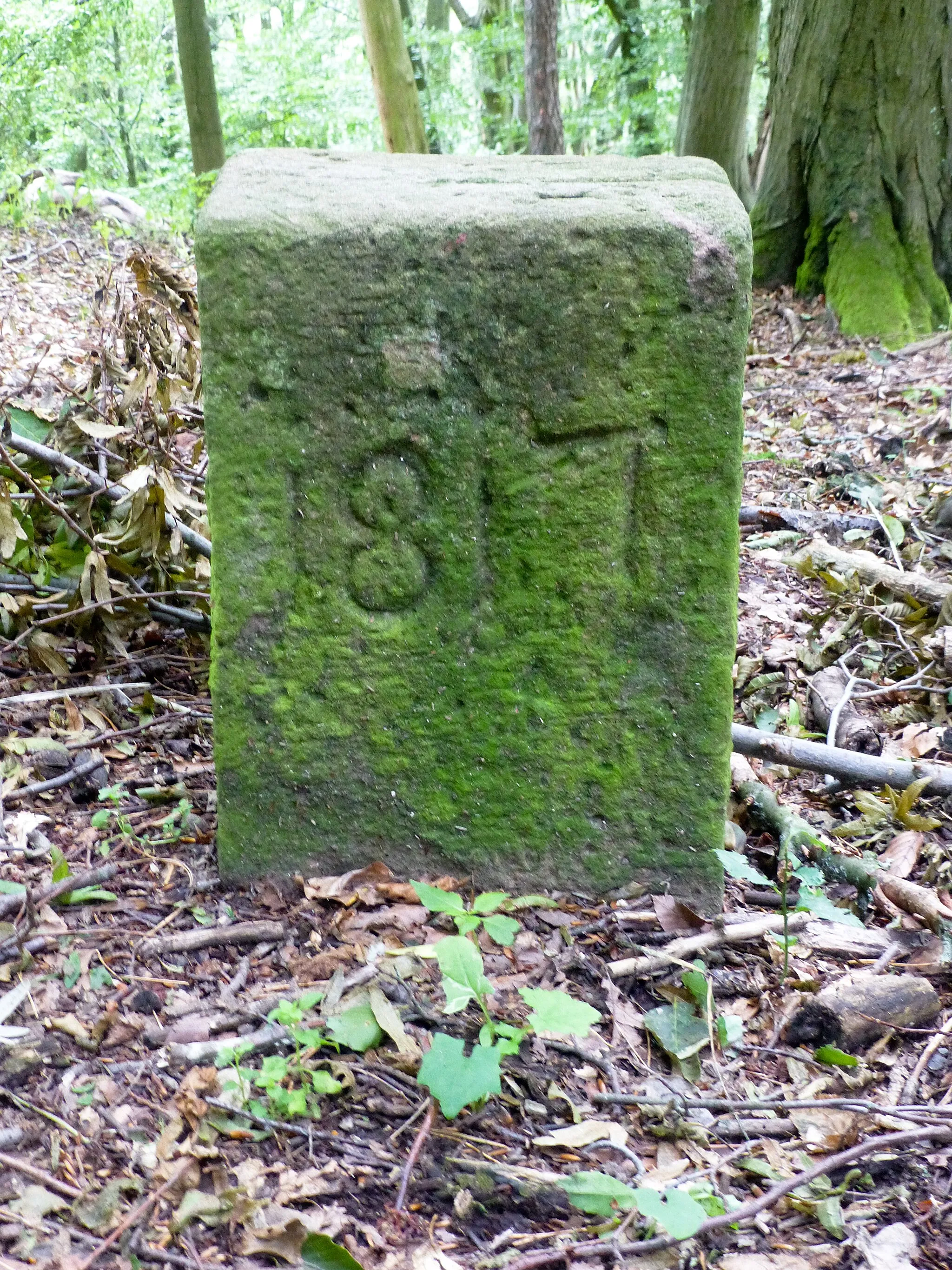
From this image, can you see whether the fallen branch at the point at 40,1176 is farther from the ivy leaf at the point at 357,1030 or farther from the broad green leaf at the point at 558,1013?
the broad green leaf at the point at 558,1013

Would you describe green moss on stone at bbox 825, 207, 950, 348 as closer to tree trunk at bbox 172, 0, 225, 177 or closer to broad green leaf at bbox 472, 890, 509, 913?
tree trunk at bbox 172, 0, 225, 177

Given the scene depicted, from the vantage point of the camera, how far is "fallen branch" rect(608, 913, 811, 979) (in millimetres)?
2014

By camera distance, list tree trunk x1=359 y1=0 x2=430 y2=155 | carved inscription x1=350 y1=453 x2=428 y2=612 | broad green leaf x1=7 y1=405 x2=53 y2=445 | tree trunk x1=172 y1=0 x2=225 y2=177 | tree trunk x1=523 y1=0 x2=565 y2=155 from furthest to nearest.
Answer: tree trunk x1=172 y1=0 x2=225 y2=177 < tree trunk x1=359 y1=0 x2=430 y2=155 < tree trunk x1=523 y1=0 x2=565 y2=155 < broad green leaf x1=7 y1=405 x2=53 y2=445 < carved inscription x1=350 y1=453 x2=428 y2=612

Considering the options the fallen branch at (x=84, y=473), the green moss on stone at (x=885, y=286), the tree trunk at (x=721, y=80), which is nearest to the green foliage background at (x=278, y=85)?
the tree trunk at (x=721, y=80)

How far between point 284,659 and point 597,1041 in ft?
2.99

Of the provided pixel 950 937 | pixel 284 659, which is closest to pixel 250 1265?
pixel 284 659

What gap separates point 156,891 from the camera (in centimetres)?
221

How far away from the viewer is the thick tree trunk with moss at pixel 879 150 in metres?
6.52

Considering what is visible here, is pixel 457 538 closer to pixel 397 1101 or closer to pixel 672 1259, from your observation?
pixel 397 1101

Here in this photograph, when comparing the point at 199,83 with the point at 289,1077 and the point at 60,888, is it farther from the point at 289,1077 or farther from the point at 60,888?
the point at 289,1077

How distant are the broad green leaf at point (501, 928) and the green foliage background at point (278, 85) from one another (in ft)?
29.0

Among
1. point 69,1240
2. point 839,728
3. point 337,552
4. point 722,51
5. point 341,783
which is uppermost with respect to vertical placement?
point 722,51

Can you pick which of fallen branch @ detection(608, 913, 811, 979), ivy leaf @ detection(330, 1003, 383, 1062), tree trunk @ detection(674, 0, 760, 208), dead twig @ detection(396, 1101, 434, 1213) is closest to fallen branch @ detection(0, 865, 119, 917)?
ivy leaf @ detection(330, 1003, 383, 1062)

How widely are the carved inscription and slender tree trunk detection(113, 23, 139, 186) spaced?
15.4 m
